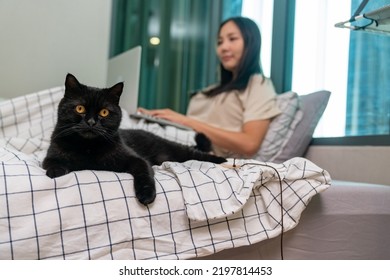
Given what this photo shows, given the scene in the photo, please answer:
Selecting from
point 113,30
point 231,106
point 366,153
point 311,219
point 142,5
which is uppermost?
point 142,5

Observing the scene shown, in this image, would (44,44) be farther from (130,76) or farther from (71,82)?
(71,82)

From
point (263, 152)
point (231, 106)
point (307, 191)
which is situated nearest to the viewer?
point (307, 191)

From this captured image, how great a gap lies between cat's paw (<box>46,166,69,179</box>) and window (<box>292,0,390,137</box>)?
103 centimetres

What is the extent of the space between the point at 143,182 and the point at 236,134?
779mm

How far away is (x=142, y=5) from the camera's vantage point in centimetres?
221

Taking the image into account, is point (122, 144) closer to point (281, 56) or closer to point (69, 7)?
point (69, 7)

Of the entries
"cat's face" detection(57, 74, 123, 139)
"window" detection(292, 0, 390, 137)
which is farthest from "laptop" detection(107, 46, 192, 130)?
"window" detection(292, 0, 390, 137)

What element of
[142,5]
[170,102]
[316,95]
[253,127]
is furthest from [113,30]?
[316,95]

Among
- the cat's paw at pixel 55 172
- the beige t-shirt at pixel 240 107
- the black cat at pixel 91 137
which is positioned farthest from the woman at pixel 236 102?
the cat's paw at pixel 55 172

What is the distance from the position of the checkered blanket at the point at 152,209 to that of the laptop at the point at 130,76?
0.51m

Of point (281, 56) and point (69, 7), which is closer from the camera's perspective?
point (69, 7)

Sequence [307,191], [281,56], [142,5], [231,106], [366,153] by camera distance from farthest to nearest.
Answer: [142,5] → [281,56] → [231,106] → [366,153] → [307,191]

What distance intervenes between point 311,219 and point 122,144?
1.58 ft

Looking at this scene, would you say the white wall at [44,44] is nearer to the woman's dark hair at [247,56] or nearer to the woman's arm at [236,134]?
the woman's arm at [236,134]
